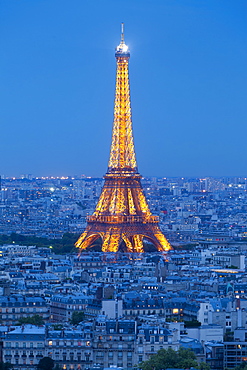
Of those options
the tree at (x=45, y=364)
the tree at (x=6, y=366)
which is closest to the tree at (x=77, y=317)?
the tree at (x=45, y=364)

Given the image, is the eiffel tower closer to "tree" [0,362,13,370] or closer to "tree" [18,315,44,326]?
"tree" [18,315,44,326]

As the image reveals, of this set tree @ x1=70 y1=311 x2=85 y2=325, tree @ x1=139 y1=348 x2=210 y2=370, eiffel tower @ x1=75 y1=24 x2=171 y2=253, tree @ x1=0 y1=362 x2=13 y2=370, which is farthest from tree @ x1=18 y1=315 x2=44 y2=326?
eiffel tower @ x1=75 y1=24 x2=171 y2=253

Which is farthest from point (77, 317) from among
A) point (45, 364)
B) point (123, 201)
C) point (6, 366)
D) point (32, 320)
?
point (123, 201)

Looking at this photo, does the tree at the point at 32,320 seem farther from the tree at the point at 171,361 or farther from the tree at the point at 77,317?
the tree at the point at 171,361

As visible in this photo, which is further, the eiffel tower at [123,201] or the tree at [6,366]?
the eiffel tower at [123,201]

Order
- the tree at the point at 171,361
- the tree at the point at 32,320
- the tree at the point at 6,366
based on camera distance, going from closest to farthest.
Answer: the tree at the point at 171,361
the tree at the point at 6,366
the tree at the point at 32,320

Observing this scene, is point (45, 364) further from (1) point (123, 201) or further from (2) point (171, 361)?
(1) point (123, 201)
